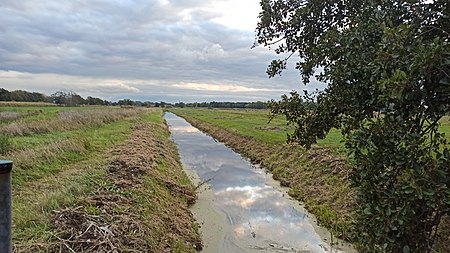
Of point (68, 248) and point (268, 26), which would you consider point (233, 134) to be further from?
point (68, 248)

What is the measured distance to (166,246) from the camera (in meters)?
7.12

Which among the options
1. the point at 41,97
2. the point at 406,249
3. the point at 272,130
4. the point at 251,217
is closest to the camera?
the point at 406,249

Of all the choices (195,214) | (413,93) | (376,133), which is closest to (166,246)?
(195,214)

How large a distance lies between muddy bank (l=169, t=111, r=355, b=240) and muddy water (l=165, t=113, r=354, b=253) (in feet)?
1.43

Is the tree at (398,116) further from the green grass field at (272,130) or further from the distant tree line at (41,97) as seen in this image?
the distant tree line at (41,97)

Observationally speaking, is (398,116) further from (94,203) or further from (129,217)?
(94,203)

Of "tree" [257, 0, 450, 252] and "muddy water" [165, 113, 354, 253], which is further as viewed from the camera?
"muddy water" [165, 113, 354, 253]

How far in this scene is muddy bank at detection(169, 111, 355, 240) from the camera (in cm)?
1018

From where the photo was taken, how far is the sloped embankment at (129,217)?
5.82 m

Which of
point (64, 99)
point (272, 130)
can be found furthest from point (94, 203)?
point (64, 99)

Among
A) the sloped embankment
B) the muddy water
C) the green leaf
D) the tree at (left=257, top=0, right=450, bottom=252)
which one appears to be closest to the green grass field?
the tree at (left=257, top=0, right=450, bottom=252)

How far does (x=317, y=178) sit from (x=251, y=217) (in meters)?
3.99

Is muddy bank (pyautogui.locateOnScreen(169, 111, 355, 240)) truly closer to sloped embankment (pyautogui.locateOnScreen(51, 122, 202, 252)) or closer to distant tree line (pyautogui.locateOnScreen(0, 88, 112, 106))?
sloped embankment (pyautogui.locateOnScreen(51, 122, 202, 252))

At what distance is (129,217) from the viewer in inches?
283
